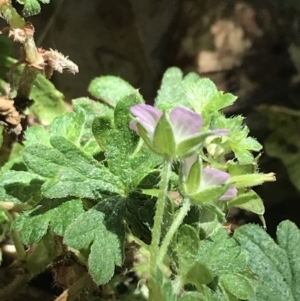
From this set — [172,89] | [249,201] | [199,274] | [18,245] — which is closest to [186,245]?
[199,274]

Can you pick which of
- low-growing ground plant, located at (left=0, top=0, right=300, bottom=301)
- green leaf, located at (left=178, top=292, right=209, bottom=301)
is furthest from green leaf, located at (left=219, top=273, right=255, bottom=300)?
green leaf, located at (left=178, top=292, right=209, bottom=301)

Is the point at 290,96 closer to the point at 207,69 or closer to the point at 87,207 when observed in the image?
the point at 207,69

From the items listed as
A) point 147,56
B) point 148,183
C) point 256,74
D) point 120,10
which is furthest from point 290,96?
point 148,183

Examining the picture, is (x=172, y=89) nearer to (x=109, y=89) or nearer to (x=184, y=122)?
(x=109, y=89)

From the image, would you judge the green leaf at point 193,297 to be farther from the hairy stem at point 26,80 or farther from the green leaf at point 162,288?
the hairy stem at point 26,80

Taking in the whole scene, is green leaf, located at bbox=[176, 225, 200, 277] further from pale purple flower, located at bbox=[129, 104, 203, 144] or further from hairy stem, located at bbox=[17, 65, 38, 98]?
hairy stem, located at bbox=[17, 65, 38, 98]

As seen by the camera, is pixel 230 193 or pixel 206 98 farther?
pixel 206 98

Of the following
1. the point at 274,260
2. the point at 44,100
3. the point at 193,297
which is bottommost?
the point at 193,297
